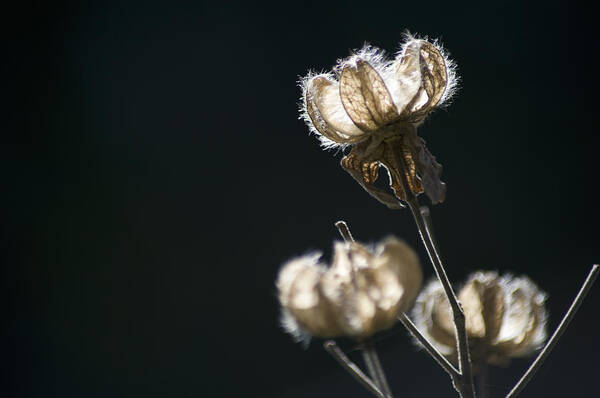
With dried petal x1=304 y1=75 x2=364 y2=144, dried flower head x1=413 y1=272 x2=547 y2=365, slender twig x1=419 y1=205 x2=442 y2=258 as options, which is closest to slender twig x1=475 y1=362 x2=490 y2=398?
dried flower head x1=413 y1=272 x2=547 y2=365

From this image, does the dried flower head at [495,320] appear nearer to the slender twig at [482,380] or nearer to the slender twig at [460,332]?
the slender twig at [482,380]

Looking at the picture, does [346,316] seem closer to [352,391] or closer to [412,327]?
[412,327]

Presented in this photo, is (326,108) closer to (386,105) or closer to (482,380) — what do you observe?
(386,105)

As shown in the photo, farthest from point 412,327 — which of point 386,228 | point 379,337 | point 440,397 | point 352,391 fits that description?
point 386,228

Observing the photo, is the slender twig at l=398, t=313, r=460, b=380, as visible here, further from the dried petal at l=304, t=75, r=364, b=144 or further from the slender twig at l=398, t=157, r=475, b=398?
the dried petal at l=304, t=75, r=364, b=144

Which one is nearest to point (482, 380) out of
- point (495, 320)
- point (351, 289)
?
point (495, 320)
